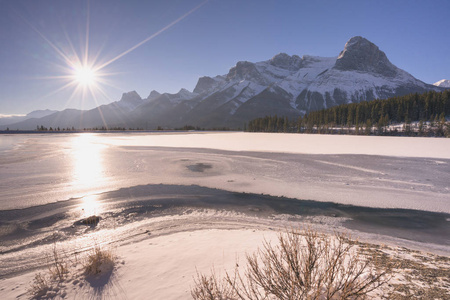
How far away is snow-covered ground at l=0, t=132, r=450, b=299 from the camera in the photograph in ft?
16.1

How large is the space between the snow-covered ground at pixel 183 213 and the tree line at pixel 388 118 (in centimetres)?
8072

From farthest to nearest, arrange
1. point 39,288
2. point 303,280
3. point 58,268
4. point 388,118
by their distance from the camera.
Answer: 1. point 388,118
2. point 58,268
3. point 39,288
4. point 303,280

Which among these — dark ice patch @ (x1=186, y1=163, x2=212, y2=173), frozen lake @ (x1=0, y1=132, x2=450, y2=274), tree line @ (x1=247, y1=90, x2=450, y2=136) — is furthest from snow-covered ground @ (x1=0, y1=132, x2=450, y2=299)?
tree line @ (x1=247, y1=90, x2=450, y2=136)

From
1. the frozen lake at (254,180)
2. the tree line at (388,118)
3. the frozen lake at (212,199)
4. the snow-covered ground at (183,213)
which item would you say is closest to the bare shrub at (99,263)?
Answer: the snow-covered ground at (183,213)

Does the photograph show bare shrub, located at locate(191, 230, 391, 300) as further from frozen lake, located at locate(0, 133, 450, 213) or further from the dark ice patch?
the dark ice patch

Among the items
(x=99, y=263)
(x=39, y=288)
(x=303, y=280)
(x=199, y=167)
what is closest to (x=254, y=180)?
(x=199, y=167)

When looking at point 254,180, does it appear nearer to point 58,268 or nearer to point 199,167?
point 199,167

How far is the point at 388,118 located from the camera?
91.0m

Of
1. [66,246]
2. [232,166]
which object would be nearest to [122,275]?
[66,246]

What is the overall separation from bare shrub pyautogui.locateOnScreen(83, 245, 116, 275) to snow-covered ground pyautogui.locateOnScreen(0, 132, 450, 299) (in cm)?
24

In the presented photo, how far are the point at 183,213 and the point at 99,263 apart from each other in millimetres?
4013

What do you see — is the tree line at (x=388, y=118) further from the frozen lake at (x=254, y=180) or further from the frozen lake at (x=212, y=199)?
the frozen lake at (x=212, y=199)

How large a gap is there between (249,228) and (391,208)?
6833 millimetres

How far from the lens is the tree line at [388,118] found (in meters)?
75.8
